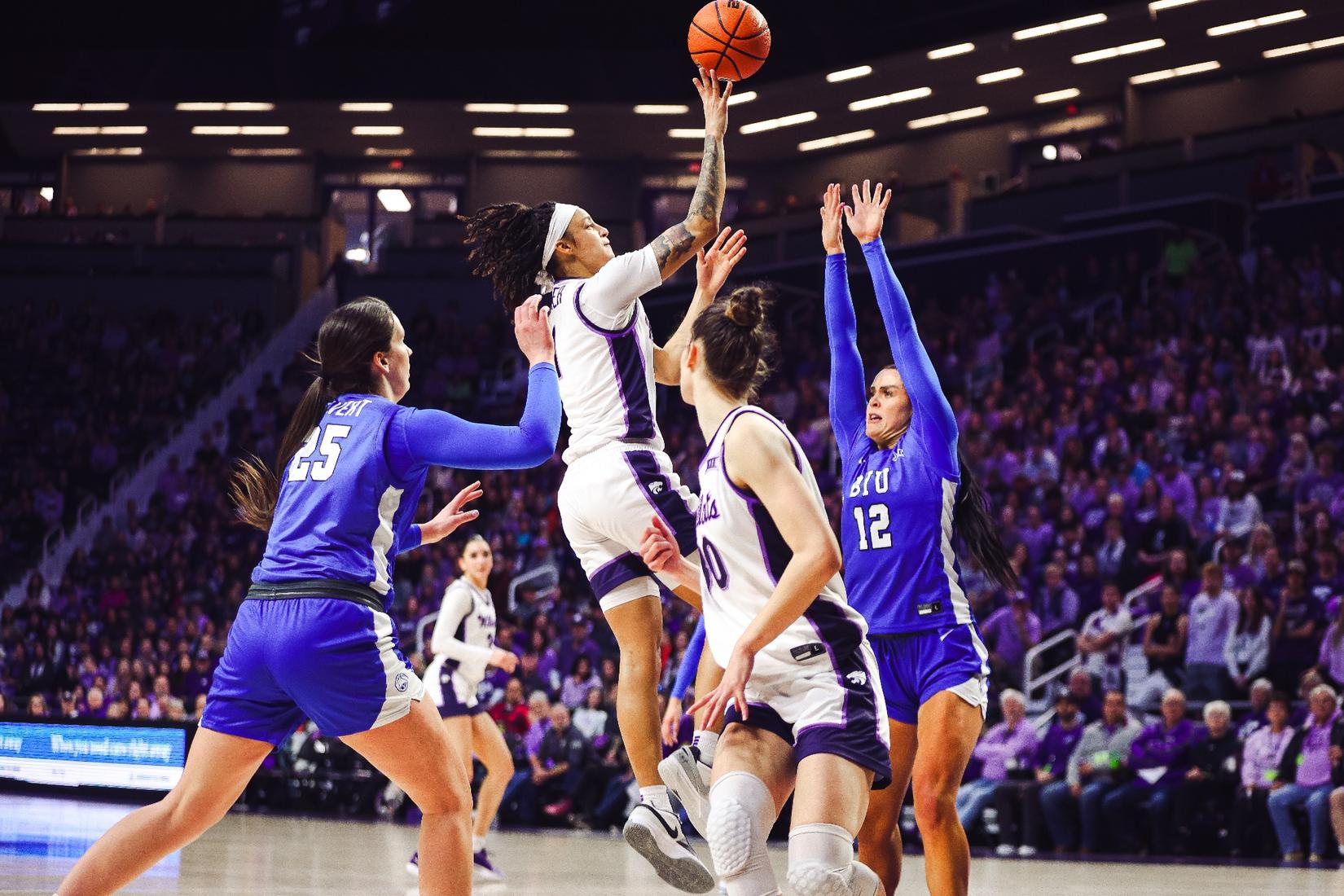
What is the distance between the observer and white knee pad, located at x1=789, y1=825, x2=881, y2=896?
3.98 meters

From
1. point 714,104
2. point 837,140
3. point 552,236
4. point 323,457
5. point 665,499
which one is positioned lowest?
point 665,499

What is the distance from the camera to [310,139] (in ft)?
106

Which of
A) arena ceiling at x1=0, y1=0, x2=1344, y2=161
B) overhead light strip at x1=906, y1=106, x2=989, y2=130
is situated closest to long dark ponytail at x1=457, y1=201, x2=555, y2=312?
arena ceiling at x1=0, y1=0, x2=1344, y2=161

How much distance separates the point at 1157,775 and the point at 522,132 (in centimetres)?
2288

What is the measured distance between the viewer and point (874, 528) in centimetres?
572

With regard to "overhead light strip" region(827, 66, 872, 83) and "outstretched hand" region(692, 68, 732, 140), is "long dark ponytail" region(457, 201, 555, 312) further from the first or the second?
"overhead light strip" region(827, 66, 872, 83)

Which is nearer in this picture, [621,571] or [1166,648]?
[621,571]

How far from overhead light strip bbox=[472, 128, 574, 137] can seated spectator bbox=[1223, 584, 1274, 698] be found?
2155 centimetres

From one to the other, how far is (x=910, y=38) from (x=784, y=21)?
3.25 meters

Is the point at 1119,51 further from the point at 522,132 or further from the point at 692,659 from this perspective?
the point at 692,659

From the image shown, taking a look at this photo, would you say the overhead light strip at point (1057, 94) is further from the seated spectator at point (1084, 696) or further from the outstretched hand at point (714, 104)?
the outstretched hand at point (714, 104)

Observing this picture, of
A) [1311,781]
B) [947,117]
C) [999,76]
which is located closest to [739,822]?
[1311,781]

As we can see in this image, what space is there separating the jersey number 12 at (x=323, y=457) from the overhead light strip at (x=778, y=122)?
25.4 meters

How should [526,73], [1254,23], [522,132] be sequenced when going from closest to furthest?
[1254,23]
[526,73]
[522,132]
